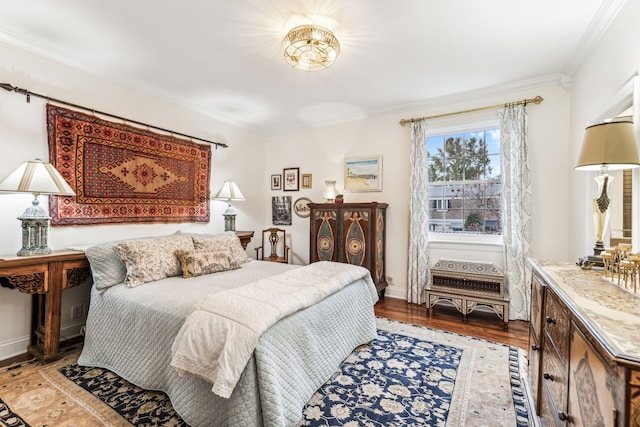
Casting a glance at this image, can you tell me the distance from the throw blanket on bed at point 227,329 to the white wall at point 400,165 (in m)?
2.39

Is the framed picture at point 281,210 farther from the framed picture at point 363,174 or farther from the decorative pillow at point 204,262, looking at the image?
the decorative pillow at point 204,262

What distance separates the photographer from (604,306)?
0.98 meters

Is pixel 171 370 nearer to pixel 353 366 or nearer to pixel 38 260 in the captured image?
pixel 353 366

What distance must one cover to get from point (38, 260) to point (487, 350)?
3720 mm

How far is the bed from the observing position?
4.60 ft

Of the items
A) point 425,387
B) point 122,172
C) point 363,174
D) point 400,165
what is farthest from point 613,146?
point 122,172

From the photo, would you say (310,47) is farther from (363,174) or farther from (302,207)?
(302,207)

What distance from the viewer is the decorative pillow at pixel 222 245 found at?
2.85 metres

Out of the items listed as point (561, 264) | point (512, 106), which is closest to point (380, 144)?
point (512, 106)

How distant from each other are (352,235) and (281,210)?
1.66 meters

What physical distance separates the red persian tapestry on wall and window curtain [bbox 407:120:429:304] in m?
2.80

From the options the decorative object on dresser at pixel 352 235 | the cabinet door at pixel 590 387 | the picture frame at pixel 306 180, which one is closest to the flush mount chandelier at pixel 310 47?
the decorative object on dresser at pixel 352 235

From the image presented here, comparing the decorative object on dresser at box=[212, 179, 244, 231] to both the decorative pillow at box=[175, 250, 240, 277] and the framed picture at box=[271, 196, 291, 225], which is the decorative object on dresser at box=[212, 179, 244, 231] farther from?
the decorative pillow at box=[175, 250, 240, 277]

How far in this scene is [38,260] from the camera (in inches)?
85.3
